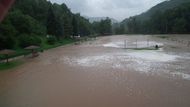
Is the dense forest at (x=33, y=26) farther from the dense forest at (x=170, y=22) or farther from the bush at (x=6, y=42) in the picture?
the dense forest at (x=170, y=22)

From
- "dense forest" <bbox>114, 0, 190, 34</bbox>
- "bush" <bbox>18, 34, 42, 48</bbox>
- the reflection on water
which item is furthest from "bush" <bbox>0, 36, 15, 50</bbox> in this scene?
"dense forest" <bbox>114, 0, 190, 34</bbox>

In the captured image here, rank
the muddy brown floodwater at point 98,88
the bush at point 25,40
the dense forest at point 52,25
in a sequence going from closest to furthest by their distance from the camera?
the muddy brown floodwater at point 98,88 → the dense forest at point 52,25 → the bush at point 25,40

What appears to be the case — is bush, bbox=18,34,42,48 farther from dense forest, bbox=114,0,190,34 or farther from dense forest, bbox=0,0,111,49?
dense forest, bbox=114,0,190,34

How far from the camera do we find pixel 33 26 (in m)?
35.1

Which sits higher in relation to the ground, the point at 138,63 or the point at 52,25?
the point at 52,25

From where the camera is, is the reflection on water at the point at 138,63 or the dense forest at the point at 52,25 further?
the dense forest at the point at 52,25

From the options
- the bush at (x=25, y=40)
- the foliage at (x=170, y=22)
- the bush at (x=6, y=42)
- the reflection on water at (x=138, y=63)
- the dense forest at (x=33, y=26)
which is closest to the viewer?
the reflection on water at (x=138, y=63)

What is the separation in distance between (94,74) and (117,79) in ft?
8.05

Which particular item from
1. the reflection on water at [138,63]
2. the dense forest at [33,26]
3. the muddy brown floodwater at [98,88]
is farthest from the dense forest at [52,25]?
the muddy brown floodwater at [98,88]

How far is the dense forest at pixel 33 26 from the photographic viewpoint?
85.4 ft

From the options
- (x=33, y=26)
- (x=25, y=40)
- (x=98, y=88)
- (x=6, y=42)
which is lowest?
(x=98, y=88)

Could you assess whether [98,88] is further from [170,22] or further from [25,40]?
[170,22]

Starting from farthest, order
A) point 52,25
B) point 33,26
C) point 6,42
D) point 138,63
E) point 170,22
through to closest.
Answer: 1. point 170,22
2. point 52,25
3. point 33,26
4. point 6,42
5. point 138,63

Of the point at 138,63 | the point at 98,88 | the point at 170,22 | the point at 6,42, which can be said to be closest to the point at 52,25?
the point at 6,42
